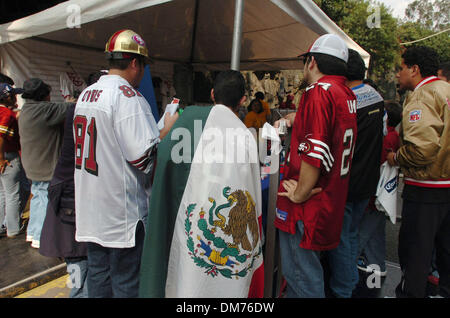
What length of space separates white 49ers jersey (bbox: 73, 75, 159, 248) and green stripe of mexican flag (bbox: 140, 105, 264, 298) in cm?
20

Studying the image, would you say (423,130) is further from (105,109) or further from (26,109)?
(26,109)

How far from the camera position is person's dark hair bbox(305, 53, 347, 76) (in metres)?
1.83

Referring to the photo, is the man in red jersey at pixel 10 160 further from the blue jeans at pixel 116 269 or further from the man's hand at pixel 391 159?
the man's hand at pixel 391 159

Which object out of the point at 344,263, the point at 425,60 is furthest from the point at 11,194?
the point at 425,60

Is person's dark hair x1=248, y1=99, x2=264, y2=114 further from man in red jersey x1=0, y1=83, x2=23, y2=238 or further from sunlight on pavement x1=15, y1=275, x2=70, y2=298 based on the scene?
sunlight on pavement x1=15, y1=275, x2=70, y2=298

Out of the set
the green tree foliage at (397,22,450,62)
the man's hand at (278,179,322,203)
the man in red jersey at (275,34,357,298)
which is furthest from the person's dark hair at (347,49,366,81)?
the green tree foliage at (397,22,450,62)

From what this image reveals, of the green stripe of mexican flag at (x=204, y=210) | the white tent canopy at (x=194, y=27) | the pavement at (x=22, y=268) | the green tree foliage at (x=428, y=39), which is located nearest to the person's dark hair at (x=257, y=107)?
the white tent canopy at (x=194, y=27)

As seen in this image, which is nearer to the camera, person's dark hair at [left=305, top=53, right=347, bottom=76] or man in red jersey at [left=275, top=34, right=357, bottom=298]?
man in red jersey at [left=275, top=34, right=357, bottom=298]

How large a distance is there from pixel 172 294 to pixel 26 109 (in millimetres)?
2539

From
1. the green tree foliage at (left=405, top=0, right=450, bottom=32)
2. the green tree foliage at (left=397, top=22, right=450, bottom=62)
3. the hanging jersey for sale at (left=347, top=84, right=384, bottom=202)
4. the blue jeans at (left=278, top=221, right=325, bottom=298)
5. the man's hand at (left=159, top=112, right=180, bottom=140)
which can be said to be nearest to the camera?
the blue jeans at (left=278, top=221, right=325, bottom=298)

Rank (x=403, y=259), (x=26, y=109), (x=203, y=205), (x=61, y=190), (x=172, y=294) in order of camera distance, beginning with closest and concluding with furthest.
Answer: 1. (x=203, y=205)
2. (x=172, y=294)
3. (x=61, y=190)
4. (x=403, y=259)
5. (x=26, y=109)
